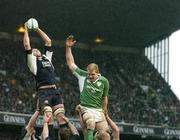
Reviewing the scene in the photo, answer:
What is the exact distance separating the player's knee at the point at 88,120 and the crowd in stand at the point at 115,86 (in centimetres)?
2128

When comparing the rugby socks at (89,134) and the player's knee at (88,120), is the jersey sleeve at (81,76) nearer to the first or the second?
the player's knee at (88,120)

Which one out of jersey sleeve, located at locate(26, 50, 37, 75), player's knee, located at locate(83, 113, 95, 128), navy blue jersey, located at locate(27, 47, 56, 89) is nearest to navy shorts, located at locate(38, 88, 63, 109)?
navy blue jersey, located at locate(27, 47, 56, 89)

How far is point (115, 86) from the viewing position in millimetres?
43031

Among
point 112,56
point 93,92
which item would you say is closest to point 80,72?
point 93,92

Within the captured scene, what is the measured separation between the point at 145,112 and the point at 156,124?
96.7 inches

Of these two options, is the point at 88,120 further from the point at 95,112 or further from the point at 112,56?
the point at 112,56

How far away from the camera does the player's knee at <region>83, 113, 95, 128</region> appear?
11.7 meters

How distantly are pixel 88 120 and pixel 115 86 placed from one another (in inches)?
1234

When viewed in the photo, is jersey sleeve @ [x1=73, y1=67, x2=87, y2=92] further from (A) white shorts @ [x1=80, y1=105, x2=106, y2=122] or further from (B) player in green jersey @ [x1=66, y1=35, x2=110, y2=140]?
(A) white shorts @ [x1=80, y1=105, x2=106, y2=122]

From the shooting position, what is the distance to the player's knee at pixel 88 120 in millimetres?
11664

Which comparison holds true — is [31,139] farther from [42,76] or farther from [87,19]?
[87,19]

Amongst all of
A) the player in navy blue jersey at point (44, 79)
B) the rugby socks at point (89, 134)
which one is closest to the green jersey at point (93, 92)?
the rugby socks at point (89, 134)

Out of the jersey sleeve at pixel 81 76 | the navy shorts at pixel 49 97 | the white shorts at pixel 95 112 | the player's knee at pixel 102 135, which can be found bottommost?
the player's knee at pixel 102 135

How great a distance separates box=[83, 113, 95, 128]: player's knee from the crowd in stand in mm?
21276
